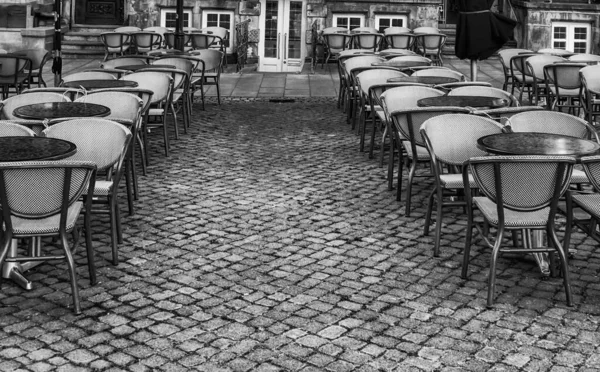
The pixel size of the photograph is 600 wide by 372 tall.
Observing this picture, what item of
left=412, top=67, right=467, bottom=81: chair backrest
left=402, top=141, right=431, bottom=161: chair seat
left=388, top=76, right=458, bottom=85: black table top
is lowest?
left=402, top=141, right=431, bottom=161: chair seat

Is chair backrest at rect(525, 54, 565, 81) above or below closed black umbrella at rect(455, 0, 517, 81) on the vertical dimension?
below

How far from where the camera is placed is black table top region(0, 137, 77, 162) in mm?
6534

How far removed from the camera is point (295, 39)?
22.1m

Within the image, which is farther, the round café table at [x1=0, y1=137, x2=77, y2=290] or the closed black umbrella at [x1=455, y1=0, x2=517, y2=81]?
the closed black umbrella at [x1=455, y1=0, x2=517, y2=81]

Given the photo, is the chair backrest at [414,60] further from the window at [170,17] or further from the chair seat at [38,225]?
the window at [170,17]

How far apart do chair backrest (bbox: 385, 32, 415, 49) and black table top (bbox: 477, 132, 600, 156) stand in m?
13.4

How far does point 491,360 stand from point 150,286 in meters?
2.37

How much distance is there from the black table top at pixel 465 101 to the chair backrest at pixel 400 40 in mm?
10832

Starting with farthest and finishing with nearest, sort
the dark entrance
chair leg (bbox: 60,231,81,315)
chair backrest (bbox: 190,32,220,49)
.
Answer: the dark entrance < chair backrest (bbox: 190,32,220,49) < chair leg (bbox: 60,231,81,315)

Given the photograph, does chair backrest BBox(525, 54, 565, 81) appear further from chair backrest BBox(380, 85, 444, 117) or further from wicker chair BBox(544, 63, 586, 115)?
chair backrest BBox(380, 85, 444, 117)

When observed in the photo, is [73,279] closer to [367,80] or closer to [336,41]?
[367,80]

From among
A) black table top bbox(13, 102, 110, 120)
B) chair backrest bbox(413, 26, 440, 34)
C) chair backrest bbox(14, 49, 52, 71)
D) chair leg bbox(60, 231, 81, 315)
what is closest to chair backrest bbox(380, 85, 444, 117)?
black table top bbox(13, 102, 110, 120)

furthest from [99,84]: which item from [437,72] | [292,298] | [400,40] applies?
[400,40]

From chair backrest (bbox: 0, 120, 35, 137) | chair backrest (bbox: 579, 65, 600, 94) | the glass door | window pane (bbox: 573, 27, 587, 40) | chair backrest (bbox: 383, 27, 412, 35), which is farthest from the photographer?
window pane (bbox: 573, 27, 587, 40)
